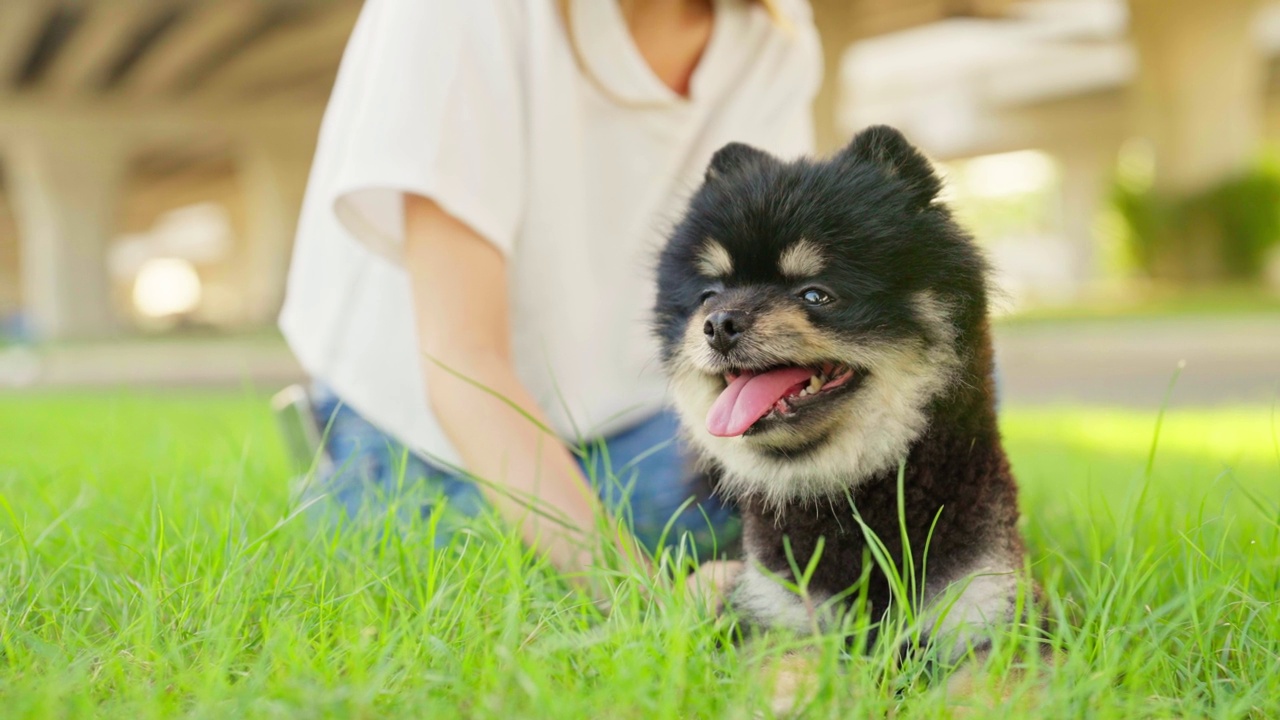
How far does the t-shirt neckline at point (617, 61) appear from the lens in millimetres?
2596

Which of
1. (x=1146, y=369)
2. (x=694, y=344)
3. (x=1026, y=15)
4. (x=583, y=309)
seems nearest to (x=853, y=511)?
(x=694, y=344)

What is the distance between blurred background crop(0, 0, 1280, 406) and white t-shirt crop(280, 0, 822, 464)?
6.22 meters

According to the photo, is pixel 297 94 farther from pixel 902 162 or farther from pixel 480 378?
pixel 902 162

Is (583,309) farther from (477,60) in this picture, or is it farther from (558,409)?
(477,60)

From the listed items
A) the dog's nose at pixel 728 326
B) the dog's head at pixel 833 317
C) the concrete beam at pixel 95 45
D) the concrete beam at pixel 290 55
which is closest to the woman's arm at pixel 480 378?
the dog's head at pixel 833 317

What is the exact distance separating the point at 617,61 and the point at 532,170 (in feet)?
1.17

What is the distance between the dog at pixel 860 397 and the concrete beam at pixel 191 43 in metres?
19.0

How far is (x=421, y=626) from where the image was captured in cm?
177

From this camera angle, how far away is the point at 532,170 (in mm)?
2596

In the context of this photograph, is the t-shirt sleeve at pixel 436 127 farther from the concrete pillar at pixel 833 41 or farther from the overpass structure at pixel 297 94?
the concrete pillar at pixel 833 41

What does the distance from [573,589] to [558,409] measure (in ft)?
2.54

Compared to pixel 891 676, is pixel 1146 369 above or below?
below

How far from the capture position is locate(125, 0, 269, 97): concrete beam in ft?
61.5

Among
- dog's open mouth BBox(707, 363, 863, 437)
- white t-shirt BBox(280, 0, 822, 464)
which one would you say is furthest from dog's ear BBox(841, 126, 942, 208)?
white t-shirt BBox(280, 0, 822, 464)
